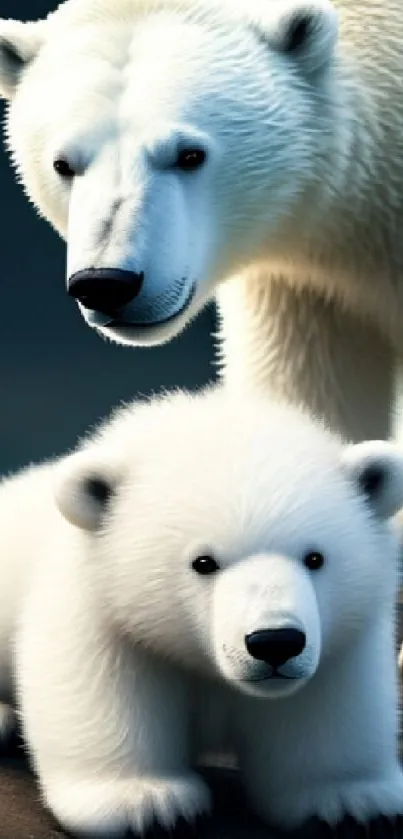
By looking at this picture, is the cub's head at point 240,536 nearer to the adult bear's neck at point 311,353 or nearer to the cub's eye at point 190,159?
the cub's eye at point 190,159

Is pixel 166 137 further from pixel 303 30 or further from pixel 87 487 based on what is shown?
pixel 87 487

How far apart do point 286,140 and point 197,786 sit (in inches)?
24.7

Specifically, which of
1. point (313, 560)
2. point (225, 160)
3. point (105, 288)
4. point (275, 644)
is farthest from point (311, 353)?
point (275, 644)

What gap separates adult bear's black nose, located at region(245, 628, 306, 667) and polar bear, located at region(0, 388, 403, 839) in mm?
54

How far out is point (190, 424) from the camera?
1170 mm

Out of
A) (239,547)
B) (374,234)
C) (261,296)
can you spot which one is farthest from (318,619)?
(261,296)

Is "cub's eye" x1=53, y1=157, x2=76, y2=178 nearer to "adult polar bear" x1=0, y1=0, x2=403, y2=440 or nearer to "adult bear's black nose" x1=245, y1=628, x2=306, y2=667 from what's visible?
"adult polar bear" x1=0, y1=0, x2=403, y2=440

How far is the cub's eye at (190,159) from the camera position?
131 cm

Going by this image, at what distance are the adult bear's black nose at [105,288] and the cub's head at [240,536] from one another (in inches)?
4.1

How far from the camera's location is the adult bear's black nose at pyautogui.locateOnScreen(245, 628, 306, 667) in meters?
0.98

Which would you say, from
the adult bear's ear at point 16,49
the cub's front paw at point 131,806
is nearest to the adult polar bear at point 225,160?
the adult bear's ear at point 16,49

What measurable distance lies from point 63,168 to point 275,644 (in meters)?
0.56

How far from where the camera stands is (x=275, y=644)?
0.98 m

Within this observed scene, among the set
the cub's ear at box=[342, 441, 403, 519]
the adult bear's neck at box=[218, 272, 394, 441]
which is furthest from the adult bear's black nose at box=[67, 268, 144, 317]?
the adult bear's neck at box=[218, 272, 394, 441]
